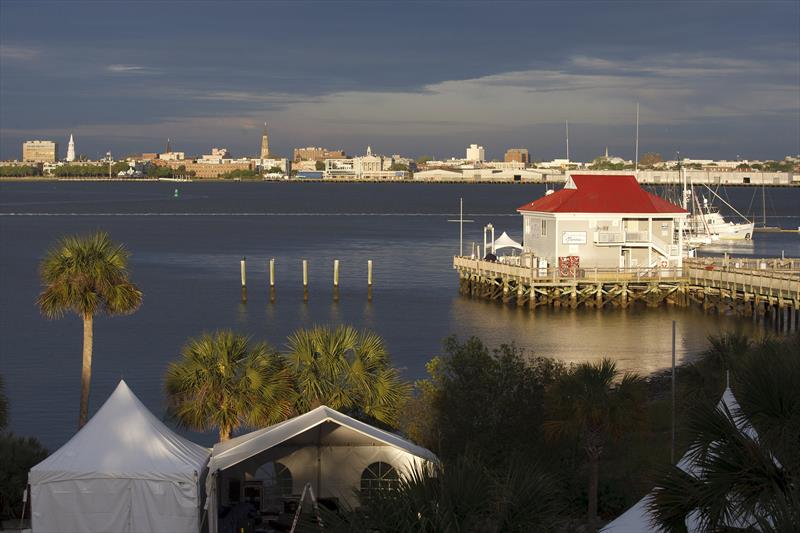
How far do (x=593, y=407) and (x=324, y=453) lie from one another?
4.29 m

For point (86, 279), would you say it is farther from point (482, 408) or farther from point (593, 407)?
point (593, 407)

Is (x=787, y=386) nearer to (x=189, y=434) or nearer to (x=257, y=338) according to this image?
(x=189, y=434)

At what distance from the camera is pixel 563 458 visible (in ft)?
72.2

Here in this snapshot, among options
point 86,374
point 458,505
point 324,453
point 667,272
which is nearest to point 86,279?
point 86,374

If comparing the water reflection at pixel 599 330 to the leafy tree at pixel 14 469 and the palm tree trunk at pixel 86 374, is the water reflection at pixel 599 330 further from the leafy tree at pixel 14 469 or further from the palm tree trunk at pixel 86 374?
the leafy tree at pixel 14 469

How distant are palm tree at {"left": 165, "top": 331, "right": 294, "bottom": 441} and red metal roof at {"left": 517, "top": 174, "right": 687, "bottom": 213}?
37758 mm

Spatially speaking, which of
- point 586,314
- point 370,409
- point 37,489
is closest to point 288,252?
point 586,314

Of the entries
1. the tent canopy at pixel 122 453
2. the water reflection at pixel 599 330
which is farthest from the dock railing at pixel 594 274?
the tent canopy at pixel 122 453

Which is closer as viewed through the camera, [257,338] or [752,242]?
[257,338]

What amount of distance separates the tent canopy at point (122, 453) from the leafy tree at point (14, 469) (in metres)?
4.00

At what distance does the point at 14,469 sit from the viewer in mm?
21062

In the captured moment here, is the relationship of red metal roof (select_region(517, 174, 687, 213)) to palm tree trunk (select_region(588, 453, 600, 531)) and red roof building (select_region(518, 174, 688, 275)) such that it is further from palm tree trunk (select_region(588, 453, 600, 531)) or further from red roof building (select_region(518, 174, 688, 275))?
palm tree trunk (select_region(588, 453, 600, 531))

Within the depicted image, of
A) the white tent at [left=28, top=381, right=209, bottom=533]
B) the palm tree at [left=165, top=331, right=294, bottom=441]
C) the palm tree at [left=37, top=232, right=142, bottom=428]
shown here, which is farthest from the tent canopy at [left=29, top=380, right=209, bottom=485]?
the palm tree at [left=37, top=232, right=142, bottom=428]

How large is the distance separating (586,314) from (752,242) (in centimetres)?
5927
